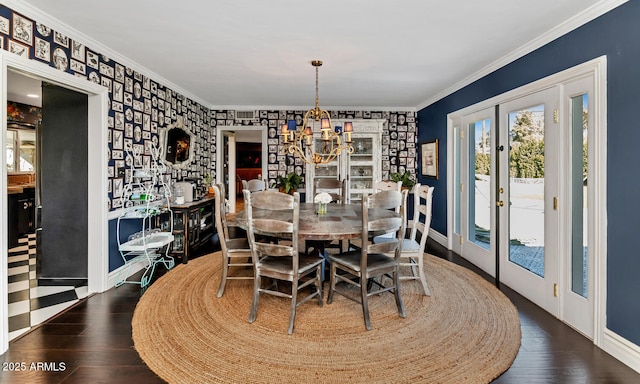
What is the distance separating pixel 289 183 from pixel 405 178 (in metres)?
2.19

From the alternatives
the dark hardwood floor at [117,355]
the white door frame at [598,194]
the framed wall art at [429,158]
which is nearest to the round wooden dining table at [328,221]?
the dark hardwood floor at [117,355]

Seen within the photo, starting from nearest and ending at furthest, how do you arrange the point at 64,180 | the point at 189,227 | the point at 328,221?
the point at 328,221 → the point at 64,180 → the point at 189,227

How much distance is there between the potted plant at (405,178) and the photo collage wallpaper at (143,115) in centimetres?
15

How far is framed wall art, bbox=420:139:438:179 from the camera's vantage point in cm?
528

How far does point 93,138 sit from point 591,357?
460 centimetres

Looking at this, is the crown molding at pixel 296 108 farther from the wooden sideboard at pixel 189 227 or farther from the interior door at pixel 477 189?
the wooden sideboard at pixel 189 227

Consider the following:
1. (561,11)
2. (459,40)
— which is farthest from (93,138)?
(561,11)

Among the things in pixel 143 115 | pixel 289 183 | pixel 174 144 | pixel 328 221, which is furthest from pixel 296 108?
pixel 328 221

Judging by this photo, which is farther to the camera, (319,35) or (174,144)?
(174,144)

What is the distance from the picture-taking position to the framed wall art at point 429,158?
208 inches

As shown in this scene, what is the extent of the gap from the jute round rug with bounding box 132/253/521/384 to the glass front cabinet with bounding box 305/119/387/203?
288cm

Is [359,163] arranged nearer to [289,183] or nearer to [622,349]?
[289,183]

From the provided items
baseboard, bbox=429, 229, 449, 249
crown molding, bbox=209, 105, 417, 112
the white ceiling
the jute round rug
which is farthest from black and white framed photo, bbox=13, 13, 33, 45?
baseboard, bbox=429, 229, 449, 249

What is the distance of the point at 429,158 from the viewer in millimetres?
5559
